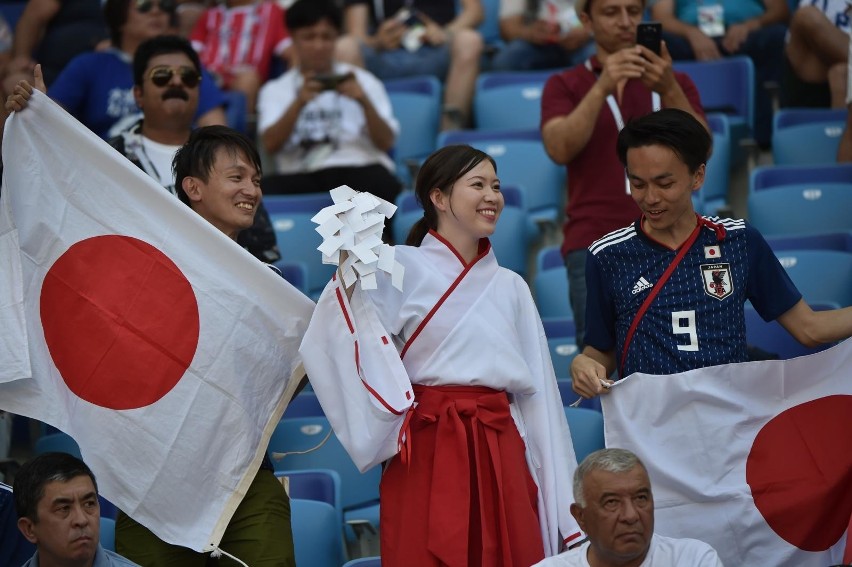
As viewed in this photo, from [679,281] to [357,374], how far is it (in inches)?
37.6

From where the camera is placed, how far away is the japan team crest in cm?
416

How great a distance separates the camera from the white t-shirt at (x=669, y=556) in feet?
12.3

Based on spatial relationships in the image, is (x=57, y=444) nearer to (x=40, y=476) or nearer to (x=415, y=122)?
(x=40, y=476)

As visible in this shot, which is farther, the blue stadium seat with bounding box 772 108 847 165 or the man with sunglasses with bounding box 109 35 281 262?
the blue stadium seat with bounding box 772 108 847 165

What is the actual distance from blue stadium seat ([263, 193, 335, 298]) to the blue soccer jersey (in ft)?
8.79

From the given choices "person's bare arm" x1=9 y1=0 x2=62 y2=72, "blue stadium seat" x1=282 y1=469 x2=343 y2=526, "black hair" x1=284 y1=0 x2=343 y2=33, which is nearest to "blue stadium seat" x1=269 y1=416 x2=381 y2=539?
"blue stadium seat" x1=282 y1=469 x2=343 y2=526

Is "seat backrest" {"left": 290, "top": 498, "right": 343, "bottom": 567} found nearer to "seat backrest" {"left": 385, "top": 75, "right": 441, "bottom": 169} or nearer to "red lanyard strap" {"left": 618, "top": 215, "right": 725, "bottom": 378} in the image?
"red lanyard strap" {"left": 618, "top": 215, "right": 725, "bottom": 378}

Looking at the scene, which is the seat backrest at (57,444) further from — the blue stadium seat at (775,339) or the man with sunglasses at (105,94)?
the blue stadium seat at (775,339)

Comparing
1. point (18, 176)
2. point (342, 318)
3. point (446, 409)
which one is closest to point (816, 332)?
point (446, 409)

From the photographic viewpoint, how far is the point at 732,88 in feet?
25.2

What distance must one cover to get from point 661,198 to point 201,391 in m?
1.42

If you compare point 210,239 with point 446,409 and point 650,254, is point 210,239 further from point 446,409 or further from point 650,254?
point 650,254

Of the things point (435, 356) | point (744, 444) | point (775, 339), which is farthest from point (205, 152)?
point (775, 339)

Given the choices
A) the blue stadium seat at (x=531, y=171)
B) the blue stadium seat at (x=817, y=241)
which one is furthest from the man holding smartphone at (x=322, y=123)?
the blue stadium seat at (x=817, y=241)
